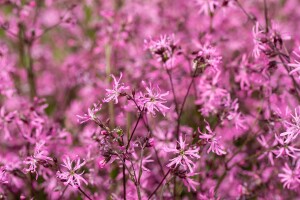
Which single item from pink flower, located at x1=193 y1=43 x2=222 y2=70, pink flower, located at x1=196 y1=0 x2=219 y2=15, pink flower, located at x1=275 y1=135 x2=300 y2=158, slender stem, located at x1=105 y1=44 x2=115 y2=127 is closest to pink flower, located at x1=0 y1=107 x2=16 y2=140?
slender stem, located at x1=105 y1=44 x2=115 y2=127

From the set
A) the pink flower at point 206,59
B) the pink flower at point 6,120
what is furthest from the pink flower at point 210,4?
the pink flower at point 6,120

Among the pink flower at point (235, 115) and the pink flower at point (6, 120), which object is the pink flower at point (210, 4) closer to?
the pink flower at point (235, 115)

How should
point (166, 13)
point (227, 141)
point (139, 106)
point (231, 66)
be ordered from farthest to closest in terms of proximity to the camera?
point (166, 13)
point (227, 141)
point (231, 66)
point (139, 106)

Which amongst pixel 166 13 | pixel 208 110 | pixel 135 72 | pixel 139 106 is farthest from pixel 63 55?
pixel 139 106

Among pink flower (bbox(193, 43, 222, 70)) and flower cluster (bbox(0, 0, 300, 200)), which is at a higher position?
pink flower (bbox(193, 43, 222, 70))

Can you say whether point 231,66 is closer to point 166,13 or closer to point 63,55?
point 166,13

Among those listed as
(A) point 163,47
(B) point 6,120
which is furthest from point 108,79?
(A) point 163,47

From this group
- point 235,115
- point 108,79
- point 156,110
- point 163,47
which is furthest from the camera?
point 108,79

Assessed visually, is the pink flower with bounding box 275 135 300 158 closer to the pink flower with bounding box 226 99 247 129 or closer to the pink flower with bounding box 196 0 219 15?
the pink flower with bounding box 226 99 247 129

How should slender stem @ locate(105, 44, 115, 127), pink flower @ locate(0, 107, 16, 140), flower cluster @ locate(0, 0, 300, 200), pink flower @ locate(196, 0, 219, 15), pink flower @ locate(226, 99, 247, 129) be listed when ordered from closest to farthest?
1. flower cluster @ locate(0, 0, 300, 200)
2. pink flower @ locate(226, 99, 247, 129)
3. pink flower @ locate(0, 107, 16, 140)
4. pink flower @ locate(196, 0, 219, 15)
5. slender stem @ locate(105, 44, 115, 127)

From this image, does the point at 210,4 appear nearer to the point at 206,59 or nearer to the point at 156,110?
the point at 206,59

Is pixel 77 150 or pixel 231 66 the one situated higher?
pixel 231 66
